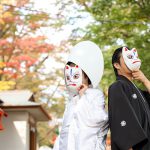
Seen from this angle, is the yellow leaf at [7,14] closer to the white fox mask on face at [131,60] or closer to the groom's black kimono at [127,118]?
the white fox mask on face at [131,60]

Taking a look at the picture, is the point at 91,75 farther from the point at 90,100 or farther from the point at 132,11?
the point at 132,11

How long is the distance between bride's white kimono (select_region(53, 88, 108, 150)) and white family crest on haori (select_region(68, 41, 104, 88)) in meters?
0.14

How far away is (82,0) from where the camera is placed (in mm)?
16703

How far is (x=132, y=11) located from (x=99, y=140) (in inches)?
411

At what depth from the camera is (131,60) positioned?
4.76 meters

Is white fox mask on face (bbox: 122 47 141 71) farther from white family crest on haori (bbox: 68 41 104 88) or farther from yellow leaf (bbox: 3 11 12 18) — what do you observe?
yellow leaf (bbox: 3 11 12 18)

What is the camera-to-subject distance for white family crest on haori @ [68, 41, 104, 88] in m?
4.75

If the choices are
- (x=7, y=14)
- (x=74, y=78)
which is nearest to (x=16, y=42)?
(x=7, y=14)

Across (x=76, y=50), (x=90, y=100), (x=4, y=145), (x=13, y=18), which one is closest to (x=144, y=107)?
(x=90, y=100)

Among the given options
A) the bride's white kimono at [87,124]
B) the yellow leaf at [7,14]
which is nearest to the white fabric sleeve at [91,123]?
the bride's white kimono at [87,124]

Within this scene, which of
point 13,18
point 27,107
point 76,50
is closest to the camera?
point 76,50

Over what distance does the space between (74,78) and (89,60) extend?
9.0 inches

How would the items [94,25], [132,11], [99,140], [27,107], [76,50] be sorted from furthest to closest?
[94,25]
[132,11]
[27,107]
[76,50]
[99,140]

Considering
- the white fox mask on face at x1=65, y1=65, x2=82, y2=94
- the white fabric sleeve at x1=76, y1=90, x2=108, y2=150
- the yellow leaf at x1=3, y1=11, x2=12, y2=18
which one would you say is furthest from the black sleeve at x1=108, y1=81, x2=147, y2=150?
the yellow leaf at x1=3, y1=11, x2=12, y2=18
